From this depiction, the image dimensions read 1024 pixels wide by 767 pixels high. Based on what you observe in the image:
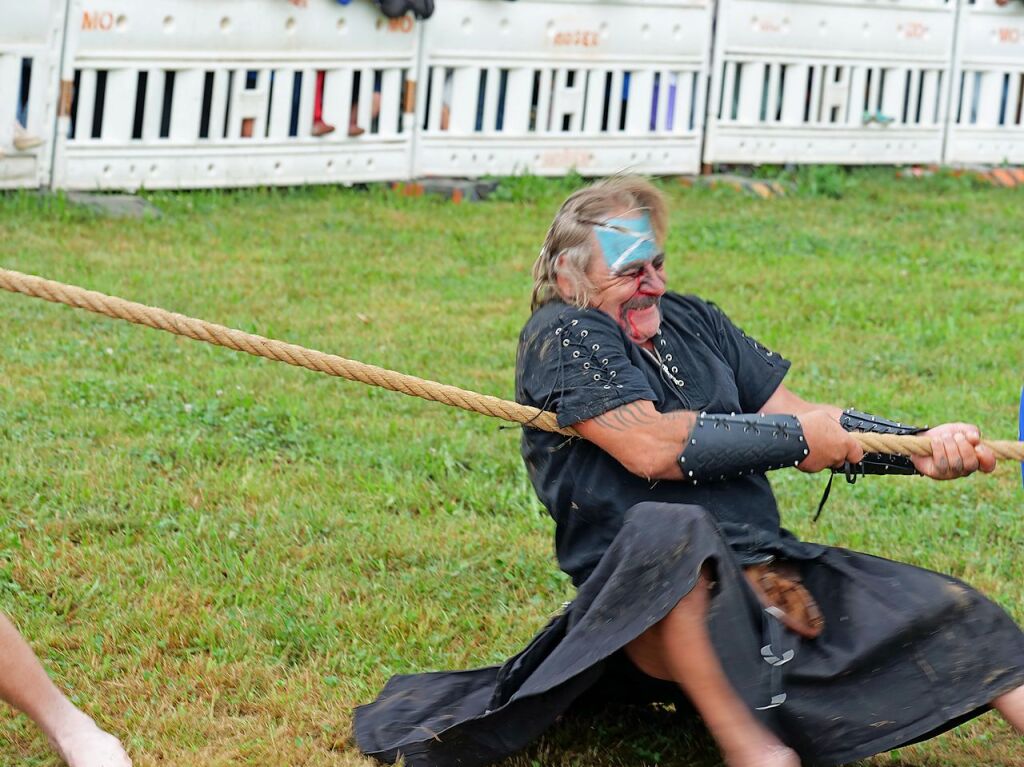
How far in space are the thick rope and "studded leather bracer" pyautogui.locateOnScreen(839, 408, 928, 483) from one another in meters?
A: 0.10

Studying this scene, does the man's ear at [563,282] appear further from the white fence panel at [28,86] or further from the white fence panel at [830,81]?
the white fence panel at [830,81]

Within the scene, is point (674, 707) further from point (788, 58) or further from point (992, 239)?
point (788, 58)

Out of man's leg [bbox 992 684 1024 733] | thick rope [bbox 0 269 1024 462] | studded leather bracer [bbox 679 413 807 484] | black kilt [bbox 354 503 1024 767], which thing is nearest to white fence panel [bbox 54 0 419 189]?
thick rope [bbox 0 269 1024 462]

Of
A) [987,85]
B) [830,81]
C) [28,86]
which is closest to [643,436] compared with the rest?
[28,86]

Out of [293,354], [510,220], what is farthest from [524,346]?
[510,220]

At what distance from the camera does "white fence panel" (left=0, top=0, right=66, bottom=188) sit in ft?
25.9

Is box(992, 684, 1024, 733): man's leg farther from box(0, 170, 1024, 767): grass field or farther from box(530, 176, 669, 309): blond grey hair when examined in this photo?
A: box(530, 176, 669, 309): blond grey hair

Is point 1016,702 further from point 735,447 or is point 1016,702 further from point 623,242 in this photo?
point 623,242

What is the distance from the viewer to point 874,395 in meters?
5.87

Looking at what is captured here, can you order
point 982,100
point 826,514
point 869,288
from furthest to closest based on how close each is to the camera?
point 982,100 < point 869,288 < point 826,514

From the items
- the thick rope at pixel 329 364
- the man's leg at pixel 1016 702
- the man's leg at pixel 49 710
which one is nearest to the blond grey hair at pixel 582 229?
the thick rope at pixel 329 364

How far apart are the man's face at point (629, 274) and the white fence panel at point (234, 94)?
19.0ft

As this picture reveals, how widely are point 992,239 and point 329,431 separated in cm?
562

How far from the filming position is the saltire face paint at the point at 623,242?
3.16 m
